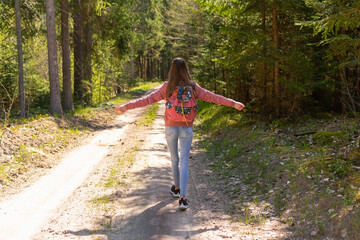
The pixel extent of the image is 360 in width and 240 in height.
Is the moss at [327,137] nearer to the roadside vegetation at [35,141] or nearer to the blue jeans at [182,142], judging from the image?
the blue jeans at [182,142]

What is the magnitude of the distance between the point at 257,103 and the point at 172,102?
7.99m

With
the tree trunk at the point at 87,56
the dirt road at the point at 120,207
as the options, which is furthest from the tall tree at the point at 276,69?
the tree trunk at the point at 87,56

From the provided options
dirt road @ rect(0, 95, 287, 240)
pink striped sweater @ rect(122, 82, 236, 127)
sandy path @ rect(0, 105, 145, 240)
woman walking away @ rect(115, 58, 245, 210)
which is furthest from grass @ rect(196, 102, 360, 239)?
sandy path @ rect(0, 105, 145, 240)

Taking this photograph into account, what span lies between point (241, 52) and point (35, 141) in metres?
7.39

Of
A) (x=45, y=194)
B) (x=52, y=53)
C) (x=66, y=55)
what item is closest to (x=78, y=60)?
(x=66, y=55)

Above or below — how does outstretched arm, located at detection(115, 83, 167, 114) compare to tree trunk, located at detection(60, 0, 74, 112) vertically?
below

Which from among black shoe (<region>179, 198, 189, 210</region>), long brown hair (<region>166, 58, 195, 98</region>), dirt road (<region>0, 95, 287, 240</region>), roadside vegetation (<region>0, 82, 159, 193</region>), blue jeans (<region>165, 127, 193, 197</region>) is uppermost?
long brown hair (<region>166, 58, 195, 98</region>)

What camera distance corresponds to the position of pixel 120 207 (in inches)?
215

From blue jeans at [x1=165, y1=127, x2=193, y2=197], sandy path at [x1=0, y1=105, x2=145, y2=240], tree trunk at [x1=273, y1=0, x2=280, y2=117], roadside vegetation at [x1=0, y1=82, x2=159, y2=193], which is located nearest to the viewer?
sandy path at [x1=0, y1=105, x2=145, y2=240]

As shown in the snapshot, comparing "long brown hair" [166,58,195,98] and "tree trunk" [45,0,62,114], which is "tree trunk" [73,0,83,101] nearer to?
"tree trunk" [45,0,62,114]

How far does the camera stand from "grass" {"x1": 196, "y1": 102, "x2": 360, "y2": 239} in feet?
14.6

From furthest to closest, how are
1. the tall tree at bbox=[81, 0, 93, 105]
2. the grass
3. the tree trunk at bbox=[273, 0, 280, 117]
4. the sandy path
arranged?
1. the tall tree at bbox=[81, 0, 93, 105]
2. the tree trunk at bbox=[273, 0, 280, 117]
3. the sandy path
4. the grass

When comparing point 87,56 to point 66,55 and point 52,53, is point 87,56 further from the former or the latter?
point 52,53

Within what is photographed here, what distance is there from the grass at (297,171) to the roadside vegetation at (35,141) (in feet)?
15.6
